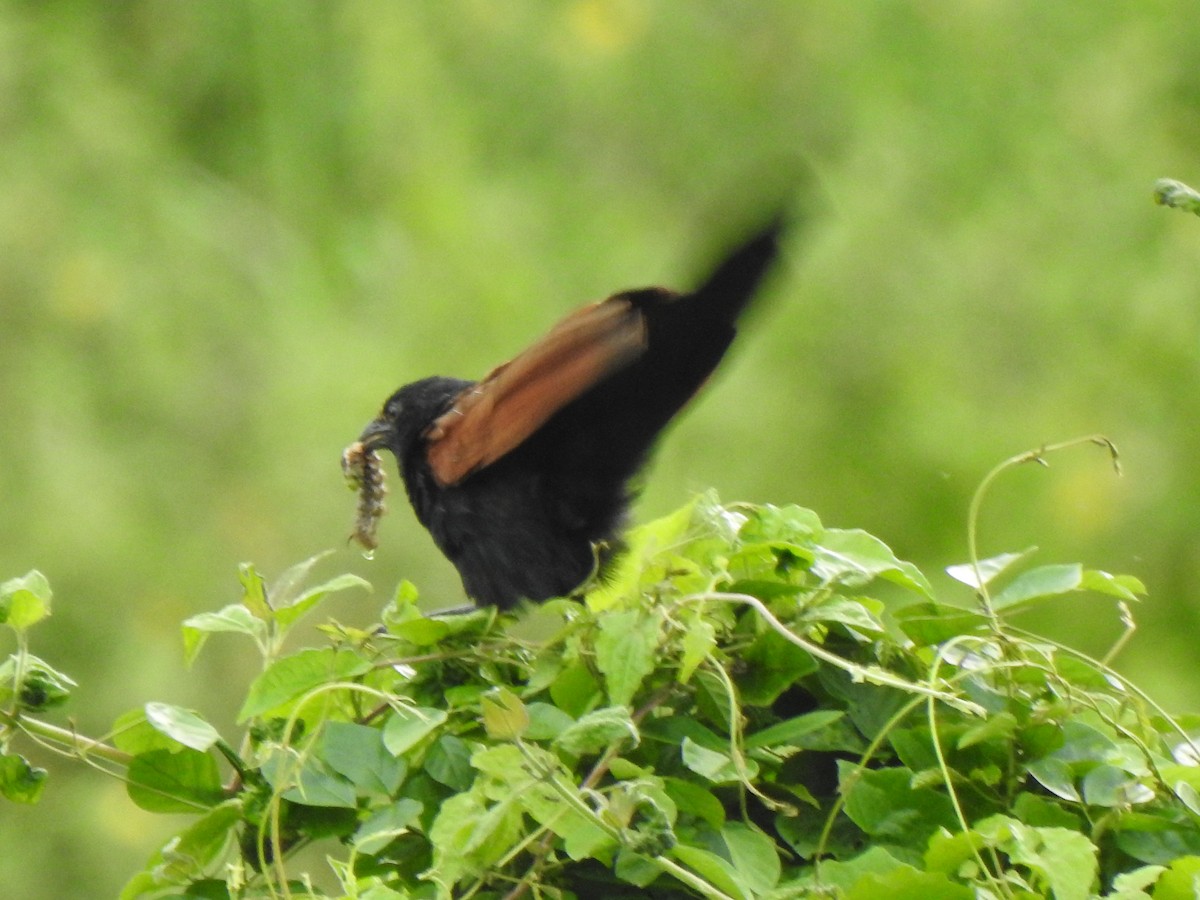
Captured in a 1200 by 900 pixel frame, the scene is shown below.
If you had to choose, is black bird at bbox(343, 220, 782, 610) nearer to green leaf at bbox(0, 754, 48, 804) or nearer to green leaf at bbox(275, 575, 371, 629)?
green leaf at bbox(275, 575, 371, 629)

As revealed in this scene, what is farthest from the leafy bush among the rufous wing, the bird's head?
the bird's head

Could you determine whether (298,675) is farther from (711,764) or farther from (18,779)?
(711,764)

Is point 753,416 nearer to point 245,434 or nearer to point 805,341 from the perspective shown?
point 805,341

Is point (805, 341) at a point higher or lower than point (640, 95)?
lower

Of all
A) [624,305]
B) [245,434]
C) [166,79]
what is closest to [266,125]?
[166,79]

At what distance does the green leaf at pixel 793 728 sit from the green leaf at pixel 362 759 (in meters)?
0.30

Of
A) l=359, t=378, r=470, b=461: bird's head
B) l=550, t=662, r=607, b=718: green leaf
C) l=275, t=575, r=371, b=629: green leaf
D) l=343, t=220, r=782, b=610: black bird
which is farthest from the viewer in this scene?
l=359, t=378, r=470, b=461: bird's head

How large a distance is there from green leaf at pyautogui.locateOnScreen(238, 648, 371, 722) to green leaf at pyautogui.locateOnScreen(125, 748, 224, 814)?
2.3 inches

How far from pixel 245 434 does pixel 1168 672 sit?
9.92 ft

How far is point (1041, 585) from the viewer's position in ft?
3.88

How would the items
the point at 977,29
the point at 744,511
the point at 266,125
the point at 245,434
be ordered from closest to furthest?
the point at 744,511 < the point at 977,29 < the point at 245,434 < the point at 266,125

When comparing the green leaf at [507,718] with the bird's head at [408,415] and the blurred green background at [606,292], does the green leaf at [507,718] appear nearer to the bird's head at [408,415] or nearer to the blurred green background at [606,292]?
the bird's head at [408,415]

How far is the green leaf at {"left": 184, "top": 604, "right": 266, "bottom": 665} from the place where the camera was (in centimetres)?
126

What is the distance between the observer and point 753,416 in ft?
13.3
